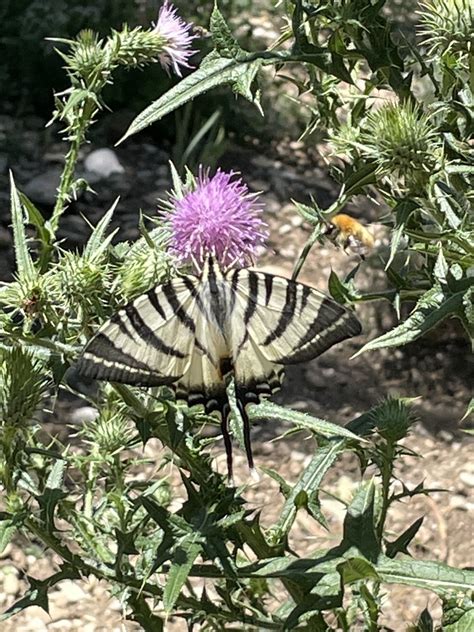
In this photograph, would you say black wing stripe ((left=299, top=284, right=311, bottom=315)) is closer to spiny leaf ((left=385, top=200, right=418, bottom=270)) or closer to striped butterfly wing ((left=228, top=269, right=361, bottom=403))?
striped butterfly wing ((left=228, top=269, right=361, bottom=403))

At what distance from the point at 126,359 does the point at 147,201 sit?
384cm

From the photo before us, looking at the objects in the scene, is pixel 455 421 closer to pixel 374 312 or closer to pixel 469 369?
pixel 469 369

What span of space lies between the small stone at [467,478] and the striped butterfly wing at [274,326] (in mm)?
2249

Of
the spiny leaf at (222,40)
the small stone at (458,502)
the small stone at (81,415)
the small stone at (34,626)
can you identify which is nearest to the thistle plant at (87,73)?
the spiny leaf at (222,40)

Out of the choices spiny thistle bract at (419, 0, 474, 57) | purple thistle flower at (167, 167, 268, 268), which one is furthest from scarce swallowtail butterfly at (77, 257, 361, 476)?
spiny thistle bract at (419, 0, 474, 57)

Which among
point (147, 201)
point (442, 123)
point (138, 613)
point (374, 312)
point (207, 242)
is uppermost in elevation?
point (147, 201)

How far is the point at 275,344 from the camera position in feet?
6.01

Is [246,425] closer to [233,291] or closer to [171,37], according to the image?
[233,291]

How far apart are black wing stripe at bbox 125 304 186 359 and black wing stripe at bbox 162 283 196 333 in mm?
49

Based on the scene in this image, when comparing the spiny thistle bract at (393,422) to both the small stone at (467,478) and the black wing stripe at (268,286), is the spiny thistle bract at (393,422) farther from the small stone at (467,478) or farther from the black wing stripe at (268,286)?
the small stone at (467,478)

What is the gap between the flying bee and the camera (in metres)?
2.73

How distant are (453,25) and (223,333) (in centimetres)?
66

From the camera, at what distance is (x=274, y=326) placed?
1.82 m

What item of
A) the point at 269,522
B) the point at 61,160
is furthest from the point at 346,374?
the point at 61,160
